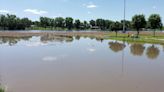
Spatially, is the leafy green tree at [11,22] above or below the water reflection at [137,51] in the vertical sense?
above

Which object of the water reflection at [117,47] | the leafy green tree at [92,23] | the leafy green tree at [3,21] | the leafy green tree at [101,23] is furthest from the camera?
the leafy green tree at [92,23]

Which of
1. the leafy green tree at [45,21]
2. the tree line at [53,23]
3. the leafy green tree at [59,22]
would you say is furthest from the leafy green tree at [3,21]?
the leafy green tree at [59,22]

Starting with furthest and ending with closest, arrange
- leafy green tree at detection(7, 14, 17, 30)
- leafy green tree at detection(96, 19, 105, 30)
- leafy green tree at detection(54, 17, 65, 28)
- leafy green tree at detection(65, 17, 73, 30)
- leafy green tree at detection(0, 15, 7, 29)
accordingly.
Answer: leafy green tree at detection(96, 19, 105, 30) → leafy green tree at detection(54, 17, 65, 28) → leafy green tree at detection(65, 17, 73, 30) → leafy green tree at detection(7, 14, 17, 30) → leafy green tree at detection(0, 15, 7, 29)

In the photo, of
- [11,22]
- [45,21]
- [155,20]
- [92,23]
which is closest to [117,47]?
[155,20]

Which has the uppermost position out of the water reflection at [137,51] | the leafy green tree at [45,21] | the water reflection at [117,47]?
the leafy green tree at [45,21]

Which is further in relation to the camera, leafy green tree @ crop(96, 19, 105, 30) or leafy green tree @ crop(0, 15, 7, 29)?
leafy green tree @ crop(96, 19, 105, 30)

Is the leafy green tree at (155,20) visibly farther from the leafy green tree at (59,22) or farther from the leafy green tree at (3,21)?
the leafy green tree at (59,22)

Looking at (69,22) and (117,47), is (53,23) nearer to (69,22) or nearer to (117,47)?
(69,22)

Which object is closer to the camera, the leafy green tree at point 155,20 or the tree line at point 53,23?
the leafy green tree at point 155,20

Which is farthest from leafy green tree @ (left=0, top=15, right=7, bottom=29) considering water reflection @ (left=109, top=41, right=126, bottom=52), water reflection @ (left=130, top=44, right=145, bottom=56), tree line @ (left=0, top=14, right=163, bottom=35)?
water reflection @ (left=130, top=44, right=145, bottom=56)

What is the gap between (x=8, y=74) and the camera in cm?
1399

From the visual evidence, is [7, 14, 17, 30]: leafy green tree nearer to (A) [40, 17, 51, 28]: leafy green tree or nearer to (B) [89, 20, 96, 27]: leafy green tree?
(A) [40, 17, 51, 28]: leafy green tree

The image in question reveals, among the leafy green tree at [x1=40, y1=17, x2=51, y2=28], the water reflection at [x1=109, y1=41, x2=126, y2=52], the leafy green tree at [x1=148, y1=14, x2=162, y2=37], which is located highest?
the leafy green tree at [x1=40, y1=17, x2=51, y2=28]

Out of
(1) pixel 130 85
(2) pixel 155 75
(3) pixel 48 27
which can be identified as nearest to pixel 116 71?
(2) pixel 155 75
